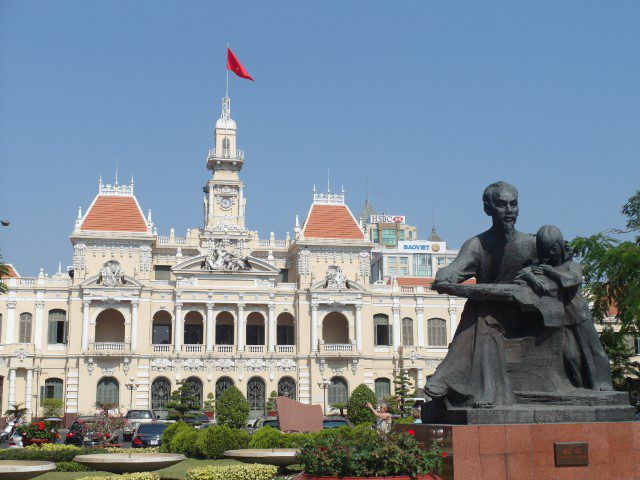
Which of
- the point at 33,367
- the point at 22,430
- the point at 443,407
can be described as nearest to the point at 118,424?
the point at 22,430

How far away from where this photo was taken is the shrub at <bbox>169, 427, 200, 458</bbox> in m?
21.6

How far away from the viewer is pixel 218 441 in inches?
815

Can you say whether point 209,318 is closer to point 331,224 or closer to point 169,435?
point 331,224

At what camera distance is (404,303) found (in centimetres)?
5622

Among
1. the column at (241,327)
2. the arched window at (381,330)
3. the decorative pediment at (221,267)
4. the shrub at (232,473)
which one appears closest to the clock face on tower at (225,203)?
the decorative pediment at (221,267)

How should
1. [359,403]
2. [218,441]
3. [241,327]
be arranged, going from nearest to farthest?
[218,441] → [359,403] → [241,327]

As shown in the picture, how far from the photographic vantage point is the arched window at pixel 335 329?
56344mm

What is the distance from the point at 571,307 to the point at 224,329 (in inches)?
1893

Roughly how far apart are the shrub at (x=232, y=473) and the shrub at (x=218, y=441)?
744cm

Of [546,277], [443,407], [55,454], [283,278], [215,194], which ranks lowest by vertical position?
[55,454]

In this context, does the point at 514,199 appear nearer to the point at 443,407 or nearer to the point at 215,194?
the point at 443,407

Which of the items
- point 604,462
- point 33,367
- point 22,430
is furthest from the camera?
point 33,367

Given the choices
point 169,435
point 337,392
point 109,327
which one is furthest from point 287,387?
point 169,435

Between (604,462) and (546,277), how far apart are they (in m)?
1.98
